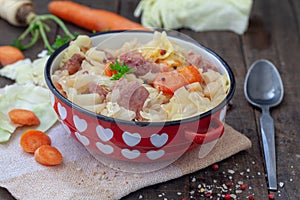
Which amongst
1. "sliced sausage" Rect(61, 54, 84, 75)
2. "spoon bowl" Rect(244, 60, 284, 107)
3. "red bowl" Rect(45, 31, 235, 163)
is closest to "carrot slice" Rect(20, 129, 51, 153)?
"red bowl" Rect(45, 31, 235, 163)

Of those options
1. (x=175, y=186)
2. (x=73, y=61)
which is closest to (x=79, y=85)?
(x=73, y=61)

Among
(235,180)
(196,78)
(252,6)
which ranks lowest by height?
(252,6)

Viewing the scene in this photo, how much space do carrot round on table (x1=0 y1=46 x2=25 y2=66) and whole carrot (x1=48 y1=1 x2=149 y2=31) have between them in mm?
437

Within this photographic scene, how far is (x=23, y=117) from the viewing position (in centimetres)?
202

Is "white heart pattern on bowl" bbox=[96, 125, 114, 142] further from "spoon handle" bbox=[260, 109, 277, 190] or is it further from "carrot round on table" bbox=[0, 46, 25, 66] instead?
"carrot round on table" bbox=[0, 46, 25, 66]

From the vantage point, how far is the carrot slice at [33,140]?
1905 mm

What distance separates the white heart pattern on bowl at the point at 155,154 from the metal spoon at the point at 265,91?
0.43 meters

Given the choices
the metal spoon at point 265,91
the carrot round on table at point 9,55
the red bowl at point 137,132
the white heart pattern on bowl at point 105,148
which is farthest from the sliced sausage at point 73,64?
the metal spoon at point 265,91

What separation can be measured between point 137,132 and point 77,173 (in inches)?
11.6

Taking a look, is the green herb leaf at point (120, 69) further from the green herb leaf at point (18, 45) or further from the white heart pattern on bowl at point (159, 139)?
the green herb leaf at point (18, 45)

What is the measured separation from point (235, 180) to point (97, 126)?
1.70ft

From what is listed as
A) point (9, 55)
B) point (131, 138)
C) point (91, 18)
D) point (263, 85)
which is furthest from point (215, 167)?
point (91, 18)

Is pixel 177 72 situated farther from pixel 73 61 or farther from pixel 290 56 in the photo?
pixel 290 56

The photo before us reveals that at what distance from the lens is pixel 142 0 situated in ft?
10.0
